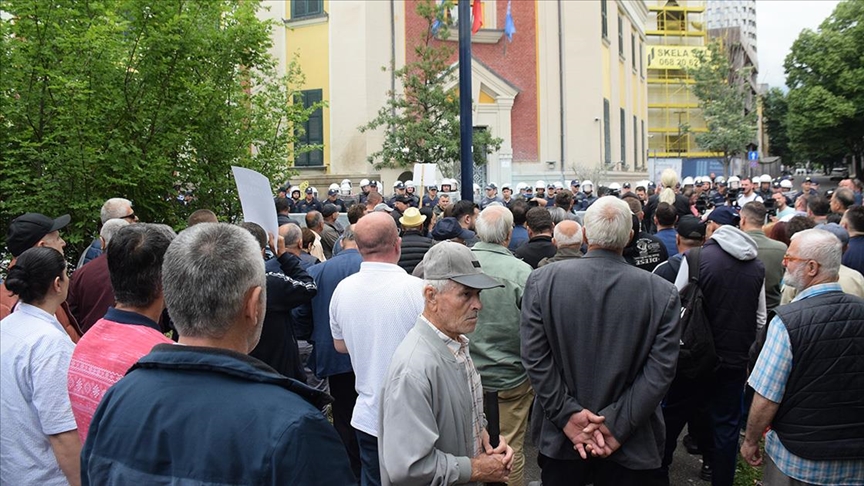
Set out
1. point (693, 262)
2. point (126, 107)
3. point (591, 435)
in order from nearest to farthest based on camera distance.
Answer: point (591, 435) → point (693, 262) → point (126, 107)

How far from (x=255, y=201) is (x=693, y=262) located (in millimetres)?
3211

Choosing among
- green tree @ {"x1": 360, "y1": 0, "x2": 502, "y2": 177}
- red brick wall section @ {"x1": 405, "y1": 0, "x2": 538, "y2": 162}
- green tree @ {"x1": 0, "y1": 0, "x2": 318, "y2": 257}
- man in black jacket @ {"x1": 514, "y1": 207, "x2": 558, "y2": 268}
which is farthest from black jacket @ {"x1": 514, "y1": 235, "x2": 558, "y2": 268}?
red brick wall section @ {"x1": 405, "y1": 0, "x2": 538, "y2": 162}

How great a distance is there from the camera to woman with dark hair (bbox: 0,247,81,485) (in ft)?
10.5

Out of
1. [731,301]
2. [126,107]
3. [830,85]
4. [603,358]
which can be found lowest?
[603,358]

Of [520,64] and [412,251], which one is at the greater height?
[520,64]

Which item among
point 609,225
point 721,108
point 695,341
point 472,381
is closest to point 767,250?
point 695,341

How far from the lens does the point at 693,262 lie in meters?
5.40

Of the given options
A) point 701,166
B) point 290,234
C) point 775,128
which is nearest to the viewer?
point 290,234

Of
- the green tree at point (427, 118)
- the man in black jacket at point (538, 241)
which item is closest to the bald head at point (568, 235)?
the man in black jacket at point (538, 241)

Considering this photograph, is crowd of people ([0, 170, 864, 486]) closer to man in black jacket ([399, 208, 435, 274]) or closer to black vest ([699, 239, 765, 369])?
black vest ([699, 239, 765, 369])

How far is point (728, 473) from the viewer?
213 inches

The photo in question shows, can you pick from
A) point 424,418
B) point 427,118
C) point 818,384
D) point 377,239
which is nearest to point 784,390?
point 818,384

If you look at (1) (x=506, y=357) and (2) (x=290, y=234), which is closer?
(1) (x=506, y=357)

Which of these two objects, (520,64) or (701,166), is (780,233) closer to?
(520,64)
